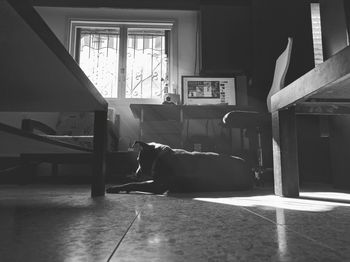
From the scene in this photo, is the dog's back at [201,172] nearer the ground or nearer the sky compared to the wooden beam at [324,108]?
nearer the ground

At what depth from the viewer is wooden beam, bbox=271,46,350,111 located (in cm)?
98

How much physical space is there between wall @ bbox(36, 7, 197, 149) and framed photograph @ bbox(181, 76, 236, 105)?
0.31 m

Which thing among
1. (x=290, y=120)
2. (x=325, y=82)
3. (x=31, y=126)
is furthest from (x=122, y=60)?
(x=325, y=82)

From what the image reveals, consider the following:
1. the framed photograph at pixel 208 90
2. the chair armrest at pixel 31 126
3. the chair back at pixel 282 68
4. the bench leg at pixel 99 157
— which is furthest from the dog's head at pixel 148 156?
the framed photograph at pixel 208 90

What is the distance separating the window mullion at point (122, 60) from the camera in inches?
153

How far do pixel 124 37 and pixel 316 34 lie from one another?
2335 millimetres

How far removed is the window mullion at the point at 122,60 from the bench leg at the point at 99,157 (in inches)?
93.5

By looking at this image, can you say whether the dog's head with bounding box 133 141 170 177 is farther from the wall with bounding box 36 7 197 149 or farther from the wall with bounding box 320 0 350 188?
the wall with bounding box 36 7 197 149

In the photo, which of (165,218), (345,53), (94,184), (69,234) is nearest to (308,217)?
(165,218)

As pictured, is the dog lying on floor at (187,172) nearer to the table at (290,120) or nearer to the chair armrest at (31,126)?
the table at (290,120)

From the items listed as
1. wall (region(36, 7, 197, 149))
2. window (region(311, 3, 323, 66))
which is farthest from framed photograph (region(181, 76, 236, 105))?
window (region(311, 3, 323, 66))

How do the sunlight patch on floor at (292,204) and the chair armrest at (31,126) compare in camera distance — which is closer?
the sunlight patch on floor at (292,204)

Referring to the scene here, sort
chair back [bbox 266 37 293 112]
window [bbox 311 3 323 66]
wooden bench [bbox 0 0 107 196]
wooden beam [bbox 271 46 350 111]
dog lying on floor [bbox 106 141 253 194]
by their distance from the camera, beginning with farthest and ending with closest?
window [bbox 311 3 323 66], chair back [bbox 266 37 293 112], dog lying on floor [bbox 106 141 253 194], wooden beam [bbox 271 46 350 111], wooden bench [bbox 0 0 107 196]

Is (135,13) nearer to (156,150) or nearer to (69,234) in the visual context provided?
(156,150)
